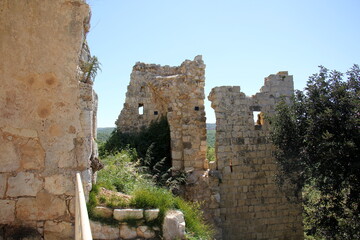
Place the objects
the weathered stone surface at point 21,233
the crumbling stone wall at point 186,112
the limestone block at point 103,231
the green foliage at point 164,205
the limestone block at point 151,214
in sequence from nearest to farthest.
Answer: the weathered stone surface at point 21,233 → the limestone block at point 103,231 → the limestone block at point 151,214 → the green foliage at point 164,205 → the crumbling stone wall at point 186,112

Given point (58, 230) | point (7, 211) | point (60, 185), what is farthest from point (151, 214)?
point (7, 211)

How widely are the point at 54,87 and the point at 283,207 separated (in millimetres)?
8990

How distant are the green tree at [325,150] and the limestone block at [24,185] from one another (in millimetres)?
6774

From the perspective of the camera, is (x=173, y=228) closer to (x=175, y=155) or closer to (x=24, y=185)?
(x=24, y=185)

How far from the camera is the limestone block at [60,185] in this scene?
3.13 m

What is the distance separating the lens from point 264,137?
1015 cm

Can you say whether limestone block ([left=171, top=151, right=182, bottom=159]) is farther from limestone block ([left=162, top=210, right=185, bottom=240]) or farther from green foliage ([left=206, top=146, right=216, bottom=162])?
limestone block ([left=162, top=210, right=185, bottom=240])

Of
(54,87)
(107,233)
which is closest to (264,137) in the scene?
(107,233)

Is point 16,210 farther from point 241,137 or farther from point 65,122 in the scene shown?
point 241,137

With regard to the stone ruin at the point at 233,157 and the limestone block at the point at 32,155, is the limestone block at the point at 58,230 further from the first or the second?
the stone ruin at the point at 233,157

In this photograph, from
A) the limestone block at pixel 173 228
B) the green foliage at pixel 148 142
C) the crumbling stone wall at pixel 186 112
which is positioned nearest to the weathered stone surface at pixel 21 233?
the limestone block at pixel 173 228

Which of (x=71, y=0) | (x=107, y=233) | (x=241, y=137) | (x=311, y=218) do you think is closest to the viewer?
(x=71, y=0)

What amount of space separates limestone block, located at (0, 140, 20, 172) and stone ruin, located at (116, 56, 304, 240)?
270 inches

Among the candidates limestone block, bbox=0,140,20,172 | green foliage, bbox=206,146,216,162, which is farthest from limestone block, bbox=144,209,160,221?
green foliage, bbox=206,146,216,162
